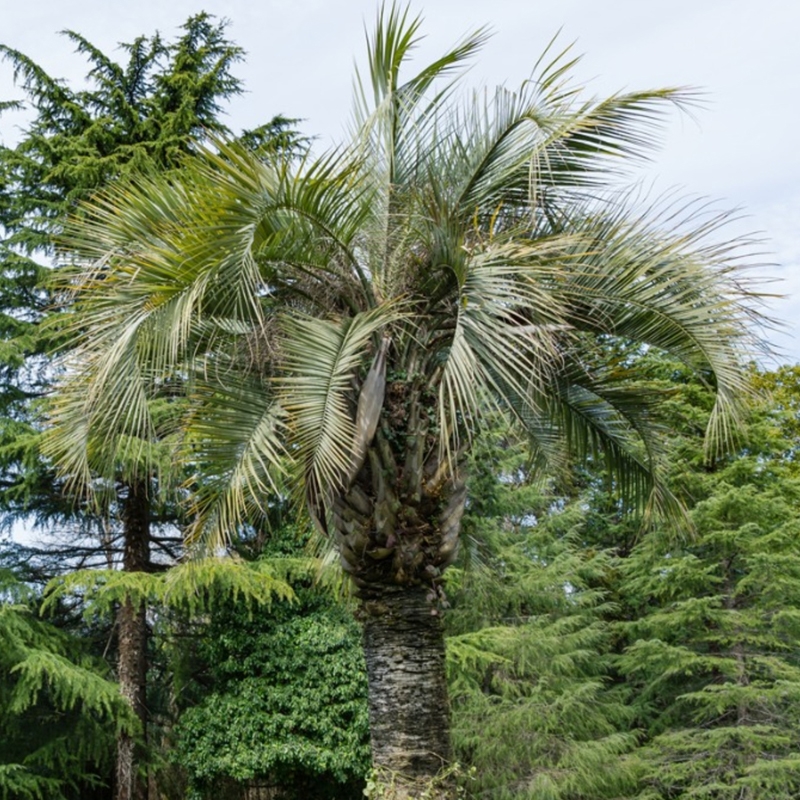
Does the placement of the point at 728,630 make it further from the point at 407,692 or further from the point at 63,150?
the point at 63,150

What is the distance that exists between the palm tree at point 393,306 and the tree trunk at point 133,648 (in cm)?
568

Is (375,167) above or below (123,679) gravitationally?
above

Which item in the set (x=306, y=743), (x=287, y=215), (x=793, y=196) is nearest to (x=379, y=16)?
(x=287, y=215)

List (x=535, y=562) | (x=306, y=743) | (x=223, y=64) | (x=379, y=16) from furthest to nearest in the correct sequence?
(x=223, y=64), (x=535, y=562), (x=306, y=743), (x=379, y=16)

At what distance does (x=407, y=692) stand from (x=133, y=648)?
266 inches

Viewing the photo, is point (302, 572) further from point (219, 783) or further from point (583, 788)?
point (583, 788)

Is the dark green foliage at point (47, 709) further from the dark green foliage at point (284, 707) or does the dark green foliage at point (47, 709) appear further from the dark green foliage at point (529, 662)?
the dark green foliage at point (529, 662)

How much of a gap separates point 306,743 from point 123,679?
2411 mm

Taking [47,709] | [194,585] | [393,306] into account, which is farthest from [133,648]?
[393,306]

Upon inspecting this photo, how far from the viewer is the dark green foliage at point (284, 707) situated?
9.91m

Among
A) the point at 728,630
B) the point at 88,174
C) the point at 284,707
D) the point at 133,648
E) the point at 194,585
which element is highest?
the point at 88,174

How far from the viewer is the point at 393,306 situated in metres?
5.09

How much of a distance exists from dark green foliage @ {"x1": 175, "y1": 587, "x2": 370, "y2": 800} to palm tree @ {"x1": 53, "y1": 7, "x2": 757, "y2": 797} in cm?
528

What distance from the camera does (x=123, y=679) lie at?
10570 mm
